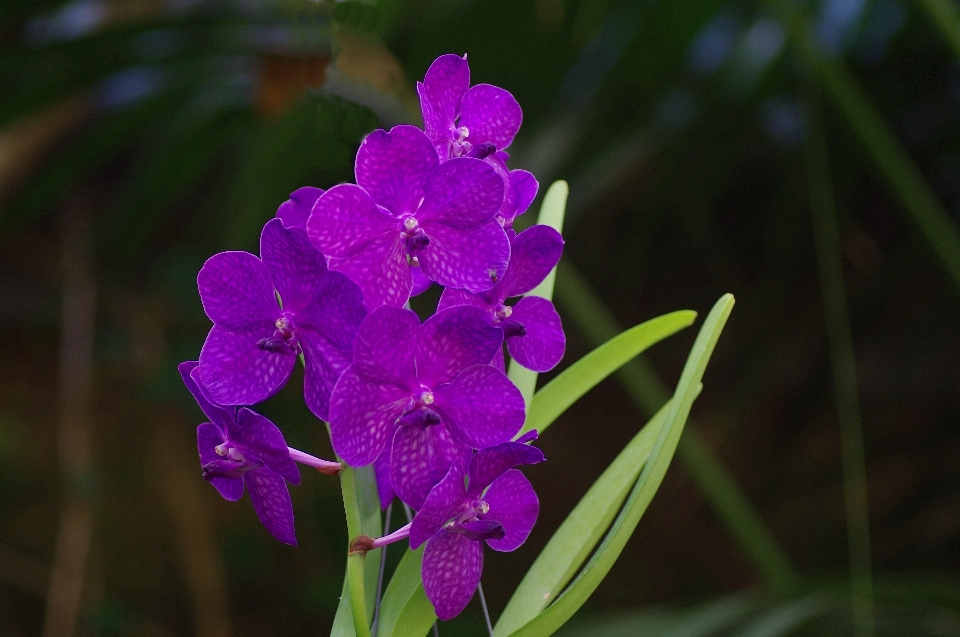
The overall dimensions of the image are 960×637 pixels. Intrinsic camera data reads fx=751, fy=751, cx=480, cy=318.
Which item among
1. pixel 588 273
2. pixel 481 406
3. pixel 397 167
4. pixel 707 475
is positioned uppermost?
pixel 588 273

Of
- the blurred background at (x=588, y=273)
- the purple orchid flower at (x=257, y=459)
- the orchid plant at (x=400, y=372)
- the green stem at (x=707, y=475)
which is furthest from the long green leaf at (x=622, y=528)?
the green stem at (x=707, y=475)

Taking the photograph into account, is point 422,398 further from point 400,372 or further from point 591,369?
point 591,369

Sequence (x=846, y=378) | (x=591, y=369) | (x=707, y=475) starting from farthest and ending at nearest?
(x=707, y=475)
(x=846, y=378)
(x=591, y=369)

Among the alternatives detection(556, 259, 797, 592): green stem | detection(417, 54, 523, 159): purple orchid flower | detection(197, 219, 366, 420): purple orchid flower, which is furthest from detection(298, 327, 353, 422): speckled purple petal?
detection(556, 259, 797, 592): green stem

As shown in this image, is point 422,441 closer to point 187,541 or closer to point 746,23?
point 746,23

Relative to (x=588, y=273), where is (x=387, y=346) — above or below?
below

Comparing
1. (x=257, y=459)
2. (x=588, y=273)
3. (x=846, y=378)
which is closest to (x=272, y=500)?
(x=257, y=459)

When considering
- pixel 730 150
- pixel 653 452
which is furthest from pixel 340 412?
pixel 730 150

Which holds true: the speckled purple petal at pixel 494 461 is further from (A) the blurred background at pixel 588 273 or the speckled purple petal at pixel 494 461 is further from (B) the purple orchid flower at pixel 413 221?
(A) the blurred background at pixel 588 273
